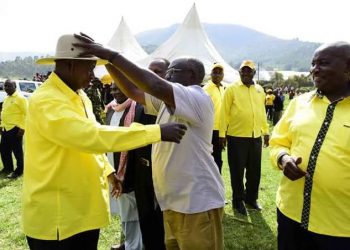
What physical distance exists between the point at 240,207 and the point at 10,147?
17.4 ft

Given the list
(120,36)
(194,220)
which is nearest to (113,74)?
(194,220)

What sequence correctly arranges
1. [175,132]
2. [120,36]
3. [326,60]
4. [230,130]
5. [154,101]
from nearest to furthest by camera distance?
1. [175,132]
2. [326,60]
3. [154,101]
4. [230,130]
5. [120,36]

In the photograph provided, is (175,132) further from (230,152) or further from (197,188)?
(230,152)

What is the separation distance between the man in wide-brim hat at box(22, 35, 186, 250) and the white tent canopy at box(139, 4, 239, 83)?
41.9 ft

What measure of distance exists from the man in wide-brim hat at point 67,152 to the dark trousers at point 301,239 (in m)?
1.01

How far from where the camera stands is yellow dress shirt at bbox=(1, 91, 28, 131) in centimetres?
812

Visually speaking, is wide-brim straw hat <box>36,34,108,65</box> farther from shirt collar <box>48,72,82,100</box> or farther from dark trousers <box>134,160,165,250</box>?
dark trousers <box>134,160,165,250</box>

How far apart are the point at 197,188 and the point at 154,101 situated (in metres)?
0.73

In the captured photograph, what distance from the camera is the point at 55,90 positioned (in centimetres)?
230

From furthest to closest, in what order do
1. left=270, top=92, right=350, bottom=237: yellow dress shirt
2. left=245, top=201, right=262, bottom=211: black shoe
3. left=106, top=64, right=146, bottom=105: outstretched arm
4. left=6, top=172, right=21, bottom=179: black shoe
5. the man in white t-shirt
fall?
left=6, top=172, right=21, bottom=179: black shoe, left=245, top=201, right=262, bottom=211: black shoe, left=106, top=64, right=146, bottom=105: outstretched arm, the man in white t-shirt, left=270, top=92, right=350, bottom=237: yellow dress shirt

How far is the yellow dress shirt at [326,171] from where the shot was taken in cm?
229

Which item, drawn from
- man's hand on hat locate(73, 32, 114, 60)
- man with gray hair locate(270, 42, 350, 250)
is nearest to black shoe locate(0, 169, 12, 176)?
man's hand on hat locate(73, 32, 114, 60)


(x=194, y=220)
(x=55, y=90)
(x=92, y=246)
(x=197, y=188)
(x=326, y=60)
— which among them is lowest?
(x=92, y=246)

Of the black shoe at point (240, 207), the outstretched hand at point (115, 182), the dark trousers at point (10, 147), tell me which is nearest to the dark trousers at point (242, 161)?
the black shoe at point (240, 207)
